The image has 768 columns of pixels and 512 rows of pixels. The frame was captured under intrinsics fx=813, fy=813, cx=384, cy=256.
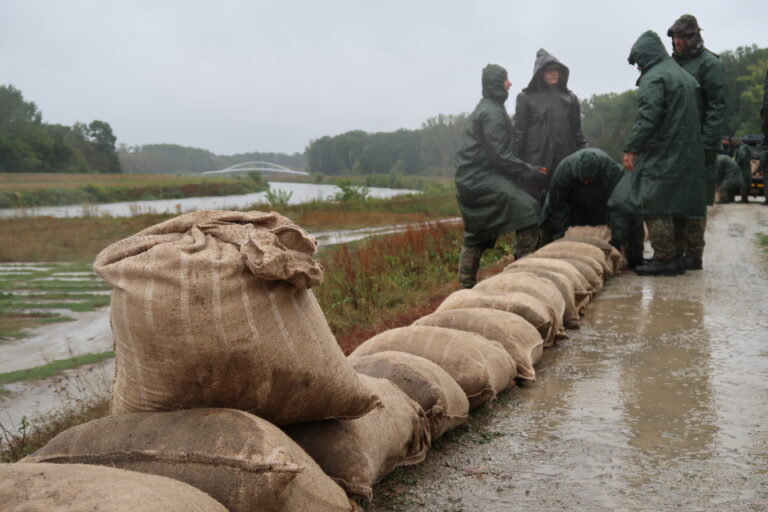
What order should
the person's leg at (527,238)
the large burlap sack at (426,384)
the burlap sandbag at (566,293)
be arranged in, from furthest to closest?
the person's leg at (527,238)
the burlap sandbag at (566,293)
the large burlap sack at (426,384)

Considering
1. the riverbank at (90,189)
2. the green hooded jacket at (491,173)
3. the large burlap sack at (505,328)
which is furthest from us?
the riverbank at (90,189)

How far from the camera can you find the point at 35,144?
47406 mm

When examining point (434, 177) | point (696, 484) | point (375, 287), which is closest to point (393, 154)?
point (434, 177)

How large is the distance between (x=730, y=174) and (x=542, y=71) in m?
14.2

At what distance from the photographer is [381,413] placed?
9.97 feet

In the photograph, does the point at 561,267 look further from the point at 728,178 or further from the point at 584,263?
the point at 728,178

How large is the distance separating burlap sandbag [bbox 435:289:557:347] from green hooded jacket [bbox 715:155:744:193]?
17.5 metres

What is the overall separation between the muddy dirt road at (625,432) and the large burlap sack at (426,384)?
125mm

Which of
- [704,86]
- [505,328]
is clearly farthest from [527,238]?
[505,328]

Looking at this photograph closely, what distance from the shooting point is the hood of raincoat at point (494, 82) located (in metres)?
7.36

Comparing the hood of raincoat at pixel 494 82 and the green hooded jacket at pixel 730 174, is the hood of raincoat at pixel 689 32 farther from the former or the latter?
the green hooded jacket at pixel 730 174

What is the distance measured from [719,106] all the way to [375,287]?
4031 millimetres

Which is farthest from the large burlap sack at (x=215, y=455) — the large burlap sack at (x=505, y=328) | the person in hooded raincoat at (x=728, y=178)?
the person in hooded raincoat at (x=728, y=178)

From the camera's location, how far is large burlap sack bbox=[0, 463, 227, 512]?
175 centimetres
